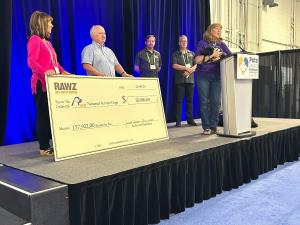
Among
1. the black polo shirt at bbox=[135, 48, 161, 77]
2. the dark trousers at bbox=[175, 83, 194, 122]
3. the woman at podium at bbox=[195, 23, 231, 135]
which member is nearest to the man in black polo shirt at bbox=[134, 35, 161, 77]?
the black polo shirt at bbox=[135, 48, 161, 77]

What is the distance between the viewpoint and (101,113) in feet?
7.66

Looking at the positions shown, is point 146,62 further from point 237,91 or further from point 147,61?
point 237,91

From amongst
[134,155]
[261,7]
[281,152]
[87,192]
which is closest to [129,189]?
[87,192]

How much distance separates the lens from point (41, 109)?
217cm

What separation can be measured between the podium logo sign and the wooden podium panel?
69cm

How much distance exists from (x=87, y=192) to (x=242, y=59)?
5.82 feet

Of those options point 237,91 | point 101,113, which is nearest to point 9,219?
point 101,113

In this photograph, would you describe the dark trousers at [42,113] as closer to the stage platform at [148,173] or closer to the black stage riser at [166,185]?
the stage platform at [148,173]

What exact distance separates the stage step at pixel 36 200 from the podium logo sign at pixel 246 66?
1.77m

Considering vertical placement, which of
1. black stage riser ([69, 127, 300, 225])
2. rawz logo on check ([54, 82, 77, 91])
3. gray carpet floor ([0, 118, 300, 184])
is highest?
rawz logo on check ([54, 82, 77, 91])

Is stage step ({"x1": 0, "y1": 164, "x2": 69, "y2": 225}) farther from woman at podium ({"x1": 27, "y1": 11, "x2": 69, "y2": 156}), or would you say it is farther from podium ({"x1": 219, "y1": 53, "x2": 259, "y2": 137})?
podium ({"x1": 219, "y1": 53, "x2": 259, "y2": 137})

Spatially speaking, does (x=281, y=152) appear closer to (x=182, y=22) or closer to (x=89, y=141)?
(x=89, y=141)

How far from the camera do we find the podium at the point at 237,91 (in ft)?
8.95

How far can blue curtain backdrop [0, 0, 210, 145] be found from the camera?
3.05 meters
